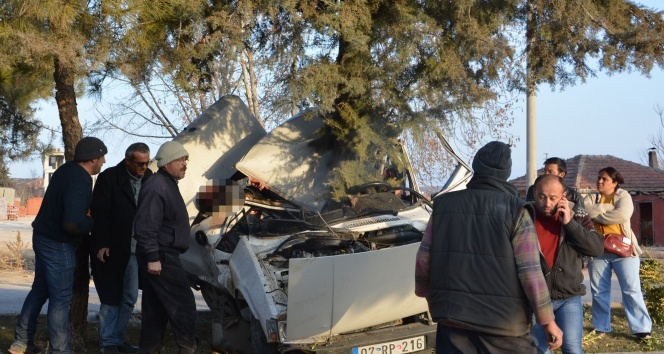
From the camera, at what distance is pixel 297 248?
632cm

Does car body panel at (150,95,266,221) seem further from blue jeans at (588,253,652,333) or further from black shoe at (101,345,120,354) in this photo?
blue jeans at (588,253,652,333)

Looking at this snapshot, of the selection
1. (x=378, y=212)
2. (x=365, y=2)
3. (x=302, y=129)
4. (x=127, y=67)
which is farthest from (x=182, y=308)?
(x=365, y=2)

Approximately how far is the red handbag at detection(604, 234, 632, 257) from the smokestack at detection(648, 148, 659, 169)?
37.4 metres

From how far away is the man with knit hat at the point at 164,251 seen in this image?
5.72 meters

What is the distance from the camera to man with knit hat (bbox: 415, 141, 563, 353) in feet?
12.1

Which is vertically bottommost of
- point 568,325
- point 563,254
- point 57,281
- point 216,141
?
point 568,325

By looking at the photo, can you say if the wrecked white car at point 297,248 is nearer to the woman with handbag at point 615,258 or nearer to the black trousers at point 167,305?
the black trousers at point 167,305

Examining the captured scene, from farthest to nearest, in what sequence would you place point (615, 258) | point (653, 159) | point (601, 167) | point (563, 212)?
point (653, 159), point (601, 167), point (615, 258), point (563, 212)

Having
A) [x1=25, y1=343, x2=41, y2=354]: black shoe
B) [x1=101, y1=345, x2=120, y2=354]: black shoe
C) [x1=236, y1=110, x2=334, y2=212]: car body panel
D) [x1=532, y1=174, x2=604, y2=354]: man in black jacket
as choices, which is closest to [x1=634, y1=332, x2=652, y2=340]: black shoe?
[x1=532, y1=174, x2=604, y2=354]: man in black jacket

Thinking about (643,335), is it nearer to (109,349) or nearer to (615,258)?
(615,258)

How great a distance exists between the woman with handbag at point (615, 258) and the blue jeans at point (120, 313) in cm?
422

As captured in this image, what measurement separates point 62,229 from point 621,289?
5.16 meters

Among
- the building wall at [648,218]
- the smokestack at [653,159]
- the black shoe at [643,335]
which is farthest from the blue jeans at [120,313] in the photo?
the smokestack at [653,159]

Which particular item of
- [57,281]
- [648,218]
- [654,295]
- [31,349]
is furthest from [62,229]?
[648,218]
